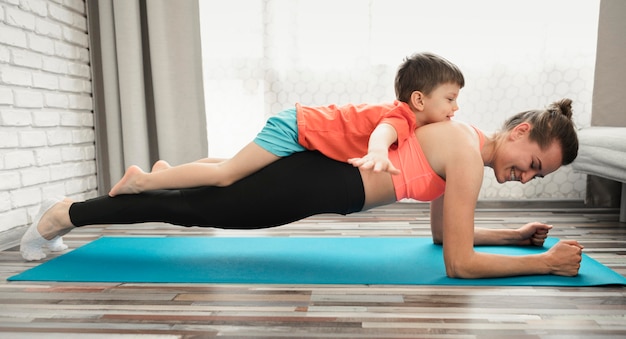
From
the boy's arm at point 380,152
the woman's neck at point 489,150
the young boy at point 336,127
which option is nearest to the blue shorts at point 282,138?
the young boy at point 336,127

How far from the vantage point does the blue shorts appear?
1614 mm

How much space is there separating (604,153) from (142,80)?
2.35 m

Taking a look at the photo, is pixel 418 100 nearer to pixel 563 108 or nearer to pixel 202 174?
pixel 563 108

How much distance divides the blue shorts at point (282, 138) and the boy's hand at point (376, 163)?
45cm

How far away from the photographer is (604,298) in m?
1.33

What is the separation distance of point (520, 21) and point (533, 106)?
478mm

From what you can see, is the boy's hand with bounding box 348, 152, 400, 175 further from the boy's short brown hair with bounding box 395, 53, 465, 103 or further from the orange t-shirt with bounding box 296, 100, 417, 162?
the boy's short brown hair with bounding box 395, 53, 465, 103

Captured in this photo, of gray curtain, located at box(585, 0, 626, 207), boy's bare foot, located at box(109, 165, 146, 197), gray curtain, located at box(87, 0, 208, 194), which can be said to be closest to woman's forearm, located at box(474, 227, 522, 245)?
gray curtain, located at box(585, 0, 626, 207)

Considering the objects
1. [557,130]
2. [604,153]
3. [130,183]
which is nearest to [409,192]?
[557,130]

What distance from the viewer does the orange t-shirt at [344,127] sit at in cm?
155

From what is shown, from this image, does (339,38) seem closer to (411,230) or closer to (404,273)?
(411,230)

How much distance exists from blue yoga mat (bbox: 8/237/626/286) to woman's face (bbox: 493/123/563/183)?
1.05ft

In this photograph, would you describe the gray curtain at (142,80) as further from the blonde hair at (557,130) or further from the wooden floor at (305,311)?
the blonde hair at (557,130)

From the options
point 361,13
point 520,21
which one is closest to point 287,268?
point 361,13
